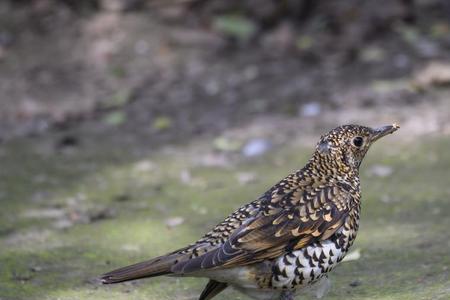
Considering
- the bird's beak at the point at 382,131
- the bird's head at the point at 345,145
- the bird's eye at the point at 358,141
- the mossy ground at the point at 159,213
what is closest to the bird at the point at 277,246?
the bird's head at the point at 345,145

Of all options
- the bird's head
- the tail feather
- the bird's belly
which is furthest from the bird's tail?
the bird's head

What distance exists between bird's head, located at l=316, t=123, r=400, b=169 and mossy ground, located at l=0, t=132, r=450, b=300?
2.49 feet

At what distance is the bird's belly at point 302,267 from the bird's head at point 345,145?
2.07 ft

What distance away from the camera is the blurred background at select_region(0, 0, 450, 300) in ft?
20.3

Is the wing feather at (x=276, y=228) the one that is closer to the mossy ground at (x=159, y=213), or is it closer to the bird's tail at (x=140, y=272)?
the bird's tail at (x=140, y=272)

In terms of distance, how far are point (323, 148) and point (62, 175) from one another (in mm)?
3761

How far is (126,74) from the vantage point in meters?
10.8

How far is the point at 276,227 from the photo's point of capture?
4.81 metres

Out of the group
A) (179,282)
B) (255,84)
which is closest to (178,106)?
(255,84)

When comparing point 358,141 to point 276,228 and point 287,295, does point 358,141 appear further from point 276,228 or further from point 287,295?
point 287,295

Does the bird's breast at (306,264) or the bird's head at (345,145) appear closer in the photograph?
the bird's breast at (306,264)

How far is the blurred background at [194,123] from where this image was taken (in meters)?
6.19

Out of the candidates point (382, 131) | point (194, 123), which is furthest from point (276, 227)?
point (194, 123)

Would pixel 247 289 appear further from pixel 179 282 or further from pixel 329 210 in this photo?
pixel 179 282
